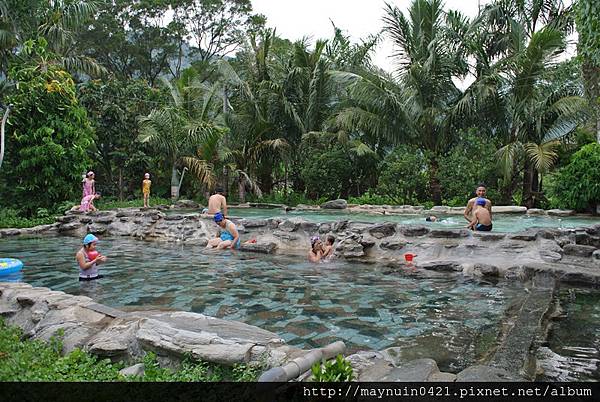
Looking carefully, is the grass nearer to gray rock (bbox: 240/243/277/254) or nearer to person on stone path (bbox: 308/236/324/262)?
person on stone path (bbox: 308/236/324/262)

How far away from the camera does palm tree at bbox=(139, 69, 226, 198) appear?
60.4 feet

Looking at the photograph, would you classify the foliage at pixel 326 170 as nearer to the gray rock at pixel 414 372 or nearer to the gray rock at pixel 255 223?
the gray rock at pixel 255 223

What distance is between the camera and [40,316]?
16.1 ft

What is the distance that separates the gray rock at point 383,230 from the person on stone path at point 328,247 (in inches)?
33.2

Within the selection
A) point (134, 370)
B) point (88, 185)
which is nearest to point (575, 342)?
point (134, 370)

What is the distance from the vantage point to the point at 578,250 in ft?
24.8

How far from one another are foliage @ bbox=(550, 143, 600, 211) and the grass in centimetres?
1369

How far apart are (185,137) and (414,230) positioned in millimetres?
12595

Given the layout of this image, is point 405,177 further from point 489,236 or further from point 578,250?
point 578,250

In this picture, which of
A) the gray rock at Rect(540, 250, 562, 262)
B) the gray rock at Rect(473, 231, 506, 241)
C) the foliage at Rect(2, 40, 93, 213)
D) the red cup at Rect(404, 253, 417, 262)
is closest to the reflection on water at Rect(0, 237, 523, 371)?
the red cup at Rect(404, 253, 417, 262)

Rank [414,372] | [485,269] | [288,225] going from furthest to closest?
[288,225] → [485,269] → [414,372]

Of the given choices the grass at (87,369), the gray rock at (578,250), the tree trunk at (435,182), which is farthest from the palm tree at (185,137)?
the grass at (87,369)


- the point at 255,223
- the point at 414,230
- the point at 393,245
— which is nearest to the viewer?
the point at 393,245

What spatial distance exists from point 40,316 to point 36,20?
1847cm
